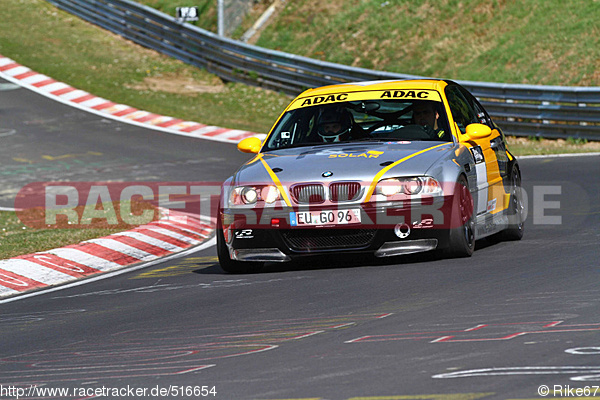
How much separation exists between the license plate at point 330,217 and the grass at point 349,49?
1270 cm

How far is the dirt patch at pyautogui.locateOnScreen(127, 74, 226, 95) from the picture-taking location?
26609 millimetres

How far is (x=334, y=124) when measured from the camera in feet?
30.2

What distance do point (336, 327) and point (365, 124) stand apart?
359cm

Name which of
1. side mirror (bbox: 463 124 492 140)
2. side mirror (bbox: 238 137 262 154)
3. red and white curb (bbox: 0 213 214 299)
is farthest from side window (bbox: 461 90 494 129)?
red and white curb (bbox: 0 213 214 299)

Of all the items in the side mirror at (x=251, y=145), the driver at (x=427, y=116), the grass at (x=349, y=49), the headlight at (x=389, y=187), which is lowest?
the headlight at (x=389, y=187)

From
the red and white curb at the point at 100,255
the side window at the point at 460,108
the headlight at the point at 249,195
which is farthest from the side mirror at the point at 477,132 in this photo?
the red and white curb at the point at 100,255

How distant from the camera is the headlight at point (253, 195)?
8086 mm

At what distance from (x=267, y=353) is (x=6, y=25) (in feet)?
93.6

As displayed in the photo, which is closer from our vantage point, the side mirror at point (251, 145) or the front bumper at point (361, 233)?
the front bumper at point (361, 233)

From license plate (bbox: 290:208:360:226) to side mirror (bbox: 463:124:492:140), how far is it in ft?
5.07

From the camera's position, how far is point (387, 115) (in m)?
9.20

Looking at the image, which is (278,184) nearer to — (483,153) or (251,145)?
(251,145)

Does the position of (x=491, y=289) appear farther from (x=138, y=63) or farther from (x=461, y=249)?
(x=138, y=63)

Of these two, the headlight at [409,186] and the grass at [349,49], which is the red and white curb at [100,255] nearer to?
the headlight at [409,186]
